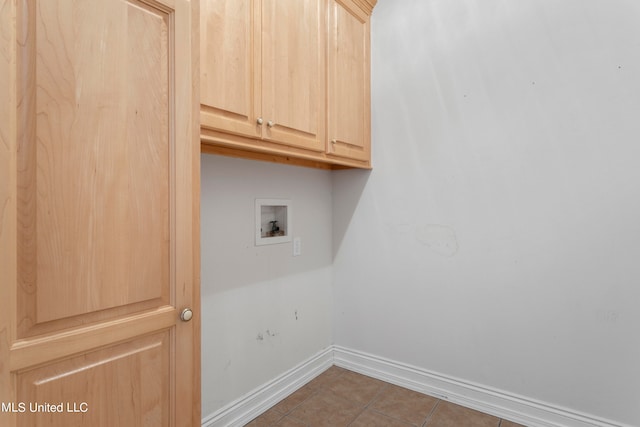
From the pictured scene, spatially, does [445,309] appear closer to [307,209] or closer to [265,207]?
[307,209]

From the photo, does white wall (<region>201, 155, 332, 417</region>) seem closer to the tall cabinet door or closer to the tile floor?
the tile floor

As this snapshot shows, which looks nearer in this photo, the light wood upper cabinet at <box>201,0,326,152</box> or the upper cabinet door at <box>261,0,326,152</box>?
the light wood upper cabinet at <box>201,0,326,152</box>

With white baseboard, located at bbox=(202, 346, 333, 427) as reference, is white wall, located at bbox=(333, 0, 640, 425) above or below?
above

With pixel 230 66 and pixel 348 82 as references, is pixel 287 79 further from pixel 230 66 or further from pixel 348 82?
pixel 348 82

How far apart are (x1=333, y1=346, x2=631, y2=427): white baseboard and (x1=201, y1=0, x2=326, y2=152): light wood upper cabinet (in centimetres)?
154

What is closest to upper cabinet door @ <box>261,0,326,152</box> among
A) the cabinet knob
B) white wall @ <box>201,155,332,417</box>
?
white wall @ <box>201,155,332,417</box>

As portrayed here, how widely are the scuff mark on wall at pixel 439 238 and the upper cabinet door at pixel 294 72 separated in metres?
0.86

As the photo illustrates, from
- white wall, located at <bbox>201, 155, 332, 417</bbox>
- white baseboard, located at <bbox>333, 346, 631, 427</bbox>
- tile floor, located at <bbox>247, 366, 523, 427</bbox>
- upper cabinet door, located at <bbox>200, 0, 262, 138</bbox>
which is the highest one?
upper cabinet door, located at <bbox>200, 0, 262, 138</bbox>

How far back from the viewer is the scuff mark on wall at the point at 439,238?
199cm

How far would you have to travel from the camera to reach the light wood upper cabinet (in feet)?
4.13

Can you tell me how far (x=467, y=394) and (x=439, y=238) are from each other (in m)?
0.93

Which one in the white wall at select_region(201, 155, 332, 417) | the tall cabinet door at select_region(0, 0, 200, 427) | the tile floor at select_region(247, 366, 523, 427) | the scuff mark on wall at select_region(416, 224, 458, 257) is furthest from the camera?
the scuff mark on wall at select_region(416, 224, 458, 257)

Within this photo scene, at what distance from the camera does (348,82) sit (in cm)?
202

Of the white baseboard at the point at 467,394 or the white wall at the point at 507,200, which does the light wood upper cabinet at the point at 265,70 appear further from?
the white baseboard at the point at 467,394
